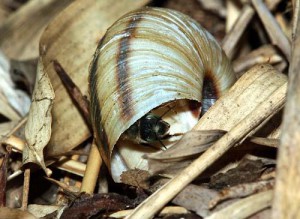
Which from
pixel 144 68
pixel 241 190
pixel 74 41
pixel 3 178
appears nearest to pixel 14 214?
pixel 3 178

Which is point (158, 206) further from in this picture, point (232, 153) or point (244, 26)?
point (244, 26)

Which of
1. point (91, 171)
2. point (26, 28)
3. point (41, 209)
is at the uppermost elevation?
point (26, 28)

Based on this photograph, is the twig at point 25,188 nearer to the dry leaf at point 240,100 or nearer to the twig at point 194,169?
the twig at point 194,169

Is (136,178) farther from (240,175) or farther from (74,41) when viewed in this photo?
(74,41)

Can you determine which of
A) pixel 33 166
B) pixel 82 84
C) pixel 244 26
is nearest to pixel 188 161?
pixel 33 166

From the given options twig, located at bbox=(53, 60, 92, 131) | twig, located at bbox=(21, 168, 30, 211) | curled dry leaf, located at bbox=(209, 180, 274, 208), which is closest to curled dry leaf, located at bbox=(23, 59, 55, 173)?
twig, located at bbox=(21, 168, 30, 211)

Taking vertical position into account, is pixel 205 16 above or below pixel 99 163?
above

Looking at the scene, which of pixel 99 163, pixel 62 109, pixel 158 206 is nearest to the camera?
pixel 158 206
